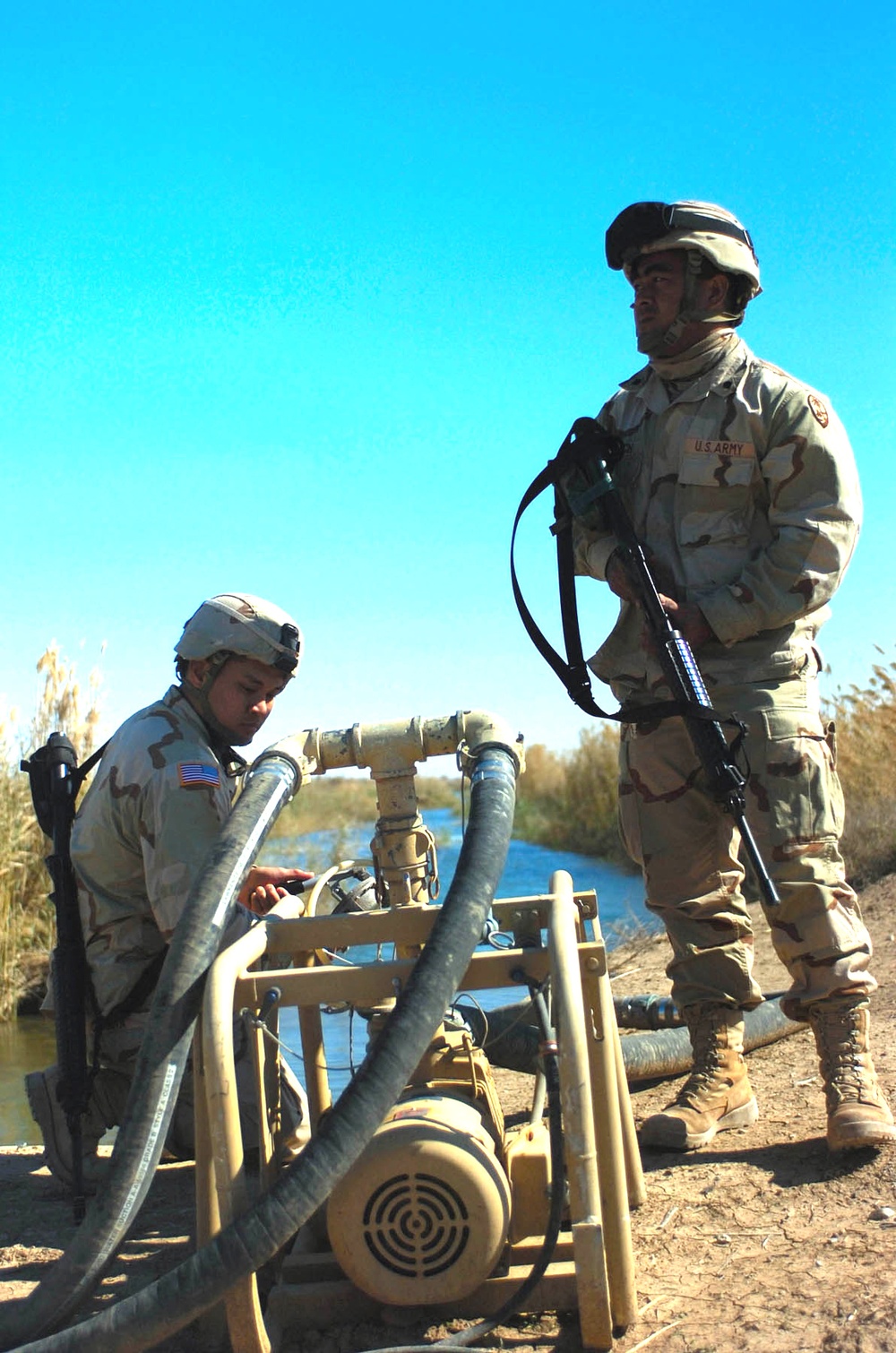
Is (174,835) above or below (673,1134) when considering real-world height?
above

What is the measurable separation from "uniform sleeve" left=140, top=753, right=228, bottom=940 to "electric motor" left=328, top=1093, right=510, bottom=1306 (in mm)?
1225

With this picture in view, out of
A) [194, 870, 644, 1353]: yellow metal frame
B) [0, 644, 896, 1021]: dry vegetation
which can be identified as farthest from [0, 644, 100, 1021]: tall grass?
[194, 870, 644, 1353]: yellow metal frame

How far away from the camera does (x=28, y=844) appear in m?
8.28

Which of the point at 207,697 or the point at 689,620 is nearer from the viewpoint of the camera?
the point at 689,620

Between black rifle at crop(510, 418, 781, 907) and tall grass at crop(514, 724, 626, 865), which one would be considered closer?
black rifle at crop(510, 418, 781, 907)

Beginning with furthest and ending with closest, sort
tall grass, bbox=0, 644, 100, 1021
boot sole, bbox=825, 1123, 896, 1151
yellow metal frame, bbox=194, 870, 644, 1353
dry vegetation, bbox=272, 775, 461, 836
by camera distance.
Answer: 1. dry vegetation, bbox=272, 775, 461, 836
2. tall grass, bbox=0, 644, 100, 1021
3. boot sole, bbox=825, 1123, 896, 1151
4. yellow metal frame, bbox=194, 870, 644, 1353

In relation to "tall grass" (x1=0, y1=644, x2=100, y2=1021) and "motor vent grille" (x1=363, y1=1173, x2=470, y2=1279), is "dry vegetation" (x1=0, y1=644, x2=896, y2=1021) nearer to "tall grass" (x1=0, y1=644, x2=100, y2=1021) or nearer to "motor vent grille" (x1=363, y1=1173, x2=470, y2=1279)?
"tall grass" (x1=0, y1=644, x2=100, y2=1021)

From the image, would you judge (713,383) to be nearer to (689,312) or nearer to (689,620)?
(689,312)

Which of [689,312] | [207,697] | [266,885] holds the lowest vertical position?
[266,885]

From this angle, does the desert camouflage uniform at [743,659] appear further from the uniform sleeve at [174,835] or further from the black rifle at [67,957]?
the black rifle at [67,957]

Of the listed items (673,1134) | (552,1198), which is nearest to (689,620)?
Result: (673,1134)

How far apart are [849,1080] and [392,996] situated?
4.99 feet

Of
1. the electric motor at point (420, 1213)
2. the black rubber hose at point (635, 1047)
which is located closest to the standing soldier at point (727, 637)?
the black rubber hose at point (635, 1047)

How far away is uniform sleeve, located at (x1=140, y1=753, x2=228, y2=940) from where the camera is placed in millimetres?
3467
